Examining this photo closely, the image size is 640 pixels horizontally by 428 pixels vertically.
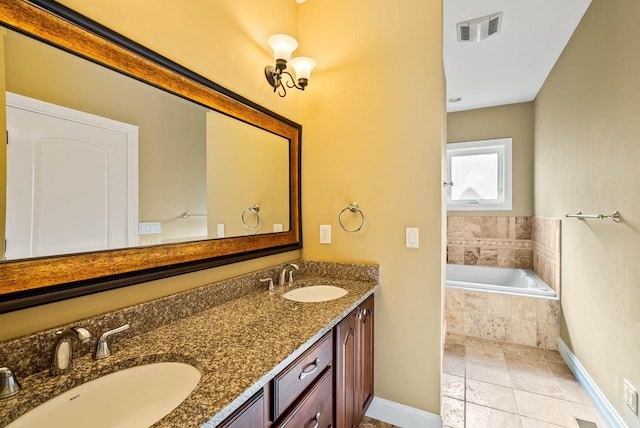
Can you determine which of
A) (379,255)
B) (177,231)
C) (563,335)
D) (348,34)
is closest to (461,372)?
(563,335)

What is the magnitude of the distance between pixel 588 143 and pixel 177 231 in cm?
276

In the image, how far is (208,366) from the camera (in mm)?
803

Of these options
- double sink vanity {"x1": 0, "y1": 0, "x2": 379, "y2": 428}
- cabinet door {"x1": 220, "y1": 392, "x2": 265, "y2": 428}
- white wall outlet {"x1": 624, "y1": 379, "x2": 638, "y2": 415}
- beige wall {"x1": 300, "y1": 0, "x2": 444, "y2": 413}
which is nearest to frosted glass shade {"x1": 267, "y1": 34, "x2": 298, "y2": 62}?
double sink vanity {"x1": 0, "y1": 0, "x2": 379, "y2": 428}

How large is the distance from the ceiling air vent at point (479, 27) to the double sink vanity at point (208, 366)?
7.34 feet

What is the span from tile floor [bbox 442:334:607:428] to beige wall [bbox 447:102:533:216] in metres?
1.87

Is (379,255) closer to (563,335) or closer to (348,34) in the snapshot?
(348,34)

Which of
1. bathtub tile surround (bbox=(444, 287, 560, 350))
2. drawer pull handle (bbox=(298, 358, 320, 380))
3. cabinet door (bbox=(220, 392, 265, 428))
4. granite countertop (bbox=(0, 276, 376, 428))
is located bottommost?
bathtub tile surround (bbox=(444, 287, 560, 350))

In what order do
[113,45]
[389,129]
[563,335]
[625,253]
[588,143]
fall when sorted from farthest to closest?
1. [563,335]
2. [588,143]
3. [389,129]
4. [625,253]
5. [113,45]

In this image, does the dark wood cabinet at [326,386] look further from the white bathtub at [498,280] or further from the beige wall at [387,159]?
the white bathtub at [498,280]

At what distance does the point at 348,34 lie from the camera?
1890mm

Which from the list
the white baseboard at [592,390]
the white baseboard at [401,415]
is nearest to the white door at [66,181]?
the white baseboard at [401,415]

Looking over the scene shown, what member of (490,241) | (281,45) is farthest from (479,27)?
(490,241)

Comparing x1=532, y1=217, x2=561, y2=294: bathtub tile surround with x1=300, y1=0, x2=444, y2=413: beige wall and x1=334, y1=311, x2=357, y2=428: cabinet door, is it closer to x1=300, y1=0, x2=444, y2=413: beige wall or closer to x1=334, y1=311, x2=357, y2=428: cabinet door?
x1=300, y1=0, x2=444, y2=413: beige wall

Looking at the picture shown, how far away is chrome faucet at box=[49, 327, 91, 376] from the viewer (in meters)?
0.75
